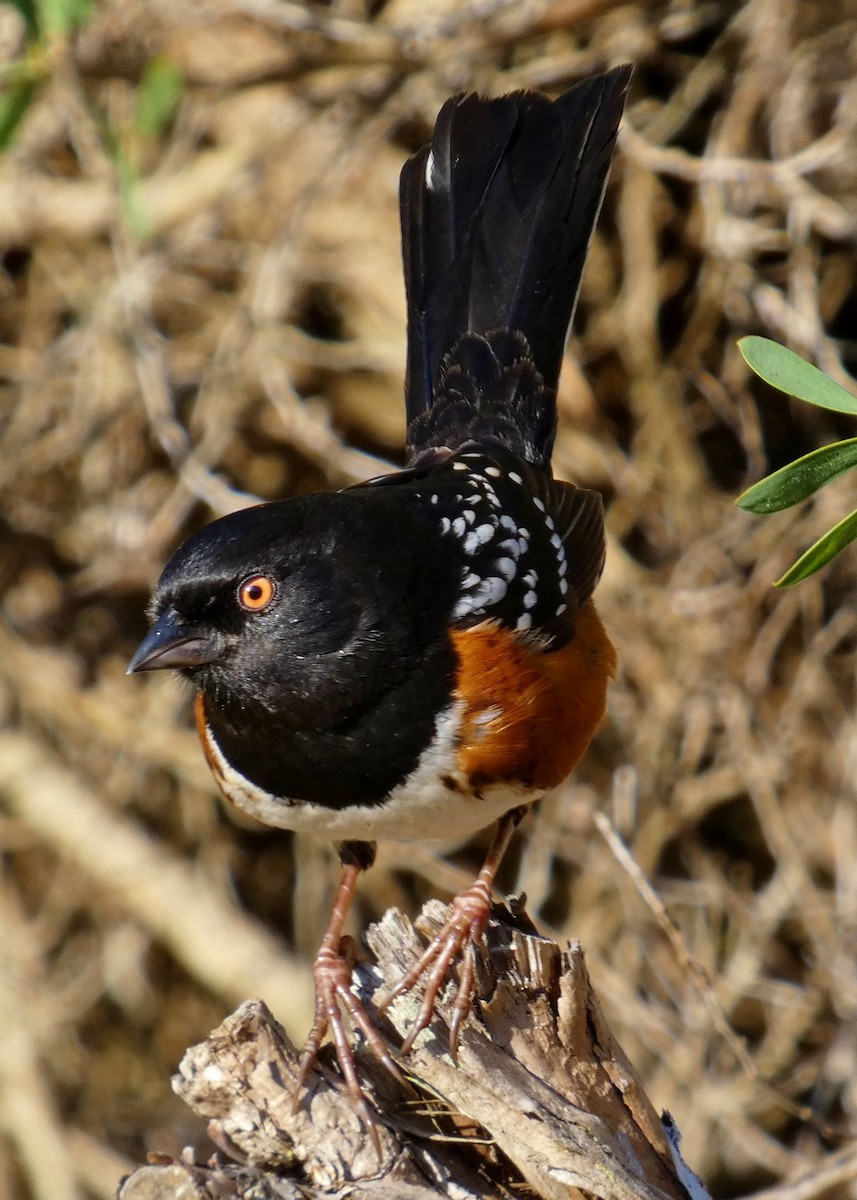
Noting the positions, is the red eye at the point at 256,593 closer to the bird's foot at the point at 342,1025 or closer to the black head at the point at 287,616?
the black head at the point at 287,616

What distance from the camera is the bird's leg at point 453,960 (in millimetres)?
1590

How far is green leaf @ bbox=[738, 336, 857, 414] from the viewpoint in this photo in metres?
1.10

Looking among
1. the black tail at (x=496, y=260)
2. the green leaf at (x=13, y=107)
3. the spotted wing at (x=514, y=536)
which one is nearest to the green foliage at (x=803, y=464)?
the spotted wing at (x=514, y=536)

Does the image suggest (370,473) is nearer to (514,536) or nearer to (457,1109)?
(514,536)

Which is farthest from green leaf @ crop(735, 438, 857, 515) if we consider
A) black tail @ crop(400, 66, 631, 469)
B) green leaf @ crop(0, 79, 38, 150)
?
green leaf @ crop(0, 79, 38, 150)

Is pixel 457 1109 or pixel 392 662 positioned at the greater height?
pixel 392 662

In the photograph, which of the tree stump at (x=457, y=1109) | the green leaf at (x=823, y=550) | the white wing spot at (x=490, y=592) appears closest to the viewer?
the green leaf at (x=823, y=550)

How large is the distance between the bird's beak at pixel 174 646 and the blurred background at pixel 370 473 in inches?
50.6

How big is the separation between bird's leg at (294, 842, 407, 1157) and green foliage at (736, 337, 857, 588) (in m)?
0.78

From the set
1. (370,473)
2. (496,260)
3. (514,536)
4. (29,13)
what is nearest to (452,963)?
(514,536)

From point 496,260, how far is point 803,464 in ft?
4.80

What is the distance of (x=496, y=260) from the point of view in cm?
246

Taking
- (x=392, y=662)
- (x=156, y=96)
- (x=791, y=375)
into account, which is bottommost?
(x=392, y=662)

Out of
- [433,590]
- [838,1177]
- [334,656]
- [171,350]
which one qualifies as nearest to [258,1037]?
[334,656]
